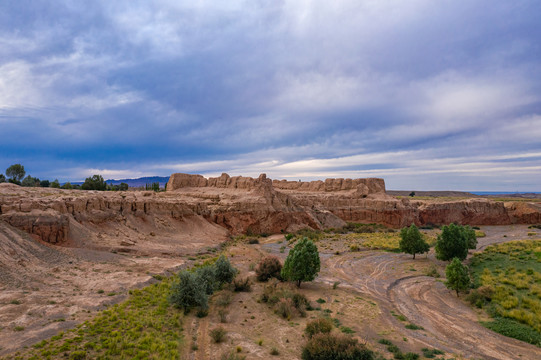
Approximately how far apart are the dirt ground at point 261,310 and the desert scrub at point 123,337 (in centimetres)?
61

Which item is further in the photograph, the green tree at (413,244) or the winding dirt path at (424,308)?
the green tree at (413,244)

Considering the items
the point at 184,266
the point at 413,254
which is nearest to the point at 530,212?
the point at 413,254

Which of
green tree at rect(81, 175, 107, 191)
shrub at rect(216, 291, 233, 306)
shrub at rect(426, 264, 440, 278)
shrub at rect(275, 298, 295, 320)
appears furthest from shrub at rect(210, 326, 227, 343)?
green tree at rect(81, 175, 107, 191)

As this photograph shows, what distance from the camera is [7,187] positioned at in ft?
109

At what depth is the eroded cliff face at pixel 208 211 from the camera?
84.0ft

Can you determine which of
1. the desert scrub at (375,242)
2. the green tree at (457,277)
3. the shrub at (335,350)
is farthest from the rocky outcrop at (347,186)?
the shrub at (335,350)

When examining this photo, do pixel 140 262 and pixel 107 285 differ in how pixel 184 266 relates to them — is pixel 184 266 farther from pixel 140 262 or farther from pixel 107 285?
pixel 107 285

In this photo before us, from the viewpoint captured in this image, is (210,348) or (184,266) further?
(184,266)

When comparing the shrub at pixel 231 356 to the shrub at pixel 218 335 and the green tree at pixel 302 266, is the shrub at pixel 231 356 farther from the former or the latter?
the green tree at pixel 302 266

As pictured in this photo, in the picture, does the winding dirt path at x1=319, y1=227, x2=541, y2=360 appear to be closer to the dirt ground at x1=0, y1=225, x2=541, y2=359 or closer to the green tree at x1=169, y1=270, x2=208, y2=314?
the dirt ground at x1=0, y1=225, x2=541, y2=359

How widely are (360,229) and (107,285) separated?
152ft

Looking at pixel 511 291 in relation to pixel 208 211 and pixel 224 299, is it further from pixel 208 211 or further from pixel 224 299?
pixel 208 211

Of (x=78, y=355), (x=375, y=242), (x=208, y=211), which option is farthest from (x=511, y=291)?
(x=208, y=211)

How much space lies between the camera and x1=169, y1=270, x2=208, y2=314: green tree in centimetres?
1736
